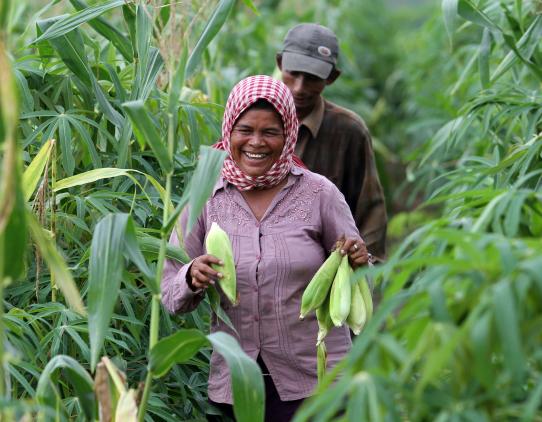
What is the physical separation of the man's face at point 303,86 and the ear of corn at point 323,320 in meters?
A: 1.34

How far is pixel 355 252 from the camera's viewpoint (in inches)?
132

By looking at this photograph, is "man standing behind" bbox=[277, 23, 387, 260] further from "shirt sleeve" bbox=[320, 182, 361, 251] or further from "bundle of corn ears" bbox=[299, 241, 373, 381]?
"bundle of corn ears" bbox=[299, 241, 373, 381]

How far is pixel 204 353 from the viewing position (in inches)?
156

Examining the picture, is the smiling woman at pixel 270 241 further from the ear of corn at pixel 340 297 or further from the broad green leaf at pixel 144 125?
the broad green leaf at pixel 144 125

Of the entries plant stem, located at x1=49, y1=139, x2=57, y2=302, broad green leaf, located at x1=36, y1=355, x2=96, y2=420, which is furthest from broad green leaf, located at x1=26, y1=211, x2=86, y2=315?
plant stem, located at x1=49, y1=139, x2=57, y2=302

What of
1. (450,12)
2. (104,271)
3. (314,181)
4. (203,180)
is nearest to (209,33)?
(203,180)

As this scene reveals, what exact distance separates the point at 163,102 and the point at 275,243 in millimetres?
999

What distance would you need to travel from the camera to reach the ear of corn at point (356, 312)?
334 centimetres

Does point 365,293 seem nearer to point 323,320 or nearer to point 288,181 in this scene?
point 323,320

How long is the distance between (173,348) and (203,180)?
0.42 m

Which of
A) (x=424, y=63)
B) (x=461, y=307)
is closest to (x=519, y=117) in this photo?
(x=461, y=307)

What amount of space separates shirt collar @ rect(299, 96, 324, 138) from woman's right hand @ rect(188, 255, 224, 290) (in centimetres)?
145

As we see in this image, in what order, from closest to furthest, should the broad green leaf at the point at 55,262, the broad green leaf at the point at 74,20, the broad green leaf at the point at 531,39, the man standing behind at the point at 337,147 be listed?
the broad green leaf at the point at 55,262, the broad green leaf at the point at 74,20, the broad green leaf at the point at 531,39, the man standing behind at the point at 337,147

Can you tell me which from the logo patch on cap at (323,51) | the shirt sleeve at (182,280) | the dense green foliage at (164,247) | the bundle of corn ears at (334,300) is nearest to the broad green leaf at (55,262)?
the dense green foliage at (164,247)
